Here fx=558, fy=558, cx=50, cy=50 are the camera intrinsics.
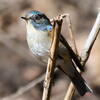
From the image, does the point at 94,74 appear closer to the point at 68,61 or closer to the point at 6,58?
the point at 6,58

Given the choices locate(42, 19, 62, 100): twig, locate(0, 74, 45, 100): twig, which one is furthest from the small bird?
locate(0, 74, 45, 100): twig

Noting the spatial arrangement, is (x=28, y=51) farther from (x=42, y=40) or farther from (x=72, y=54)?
(x=72, y=54)

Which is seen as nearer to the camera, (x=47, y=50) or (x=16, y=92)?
(x=47, y=50)

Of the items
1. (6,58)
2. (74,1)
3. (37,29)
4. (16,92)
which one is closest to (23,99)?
(16,92)

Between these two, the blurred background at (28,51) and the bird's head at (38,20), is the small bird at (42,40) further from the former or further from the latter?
the blurred background at (28,51)

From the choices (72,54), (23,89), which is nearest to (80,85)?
(72,54)

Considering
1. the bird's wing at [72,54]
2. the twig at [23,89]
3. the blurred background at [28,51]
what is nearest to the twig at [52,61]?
the bird's wing at [72,54]

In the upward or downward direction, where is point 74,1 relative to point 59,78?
upward
